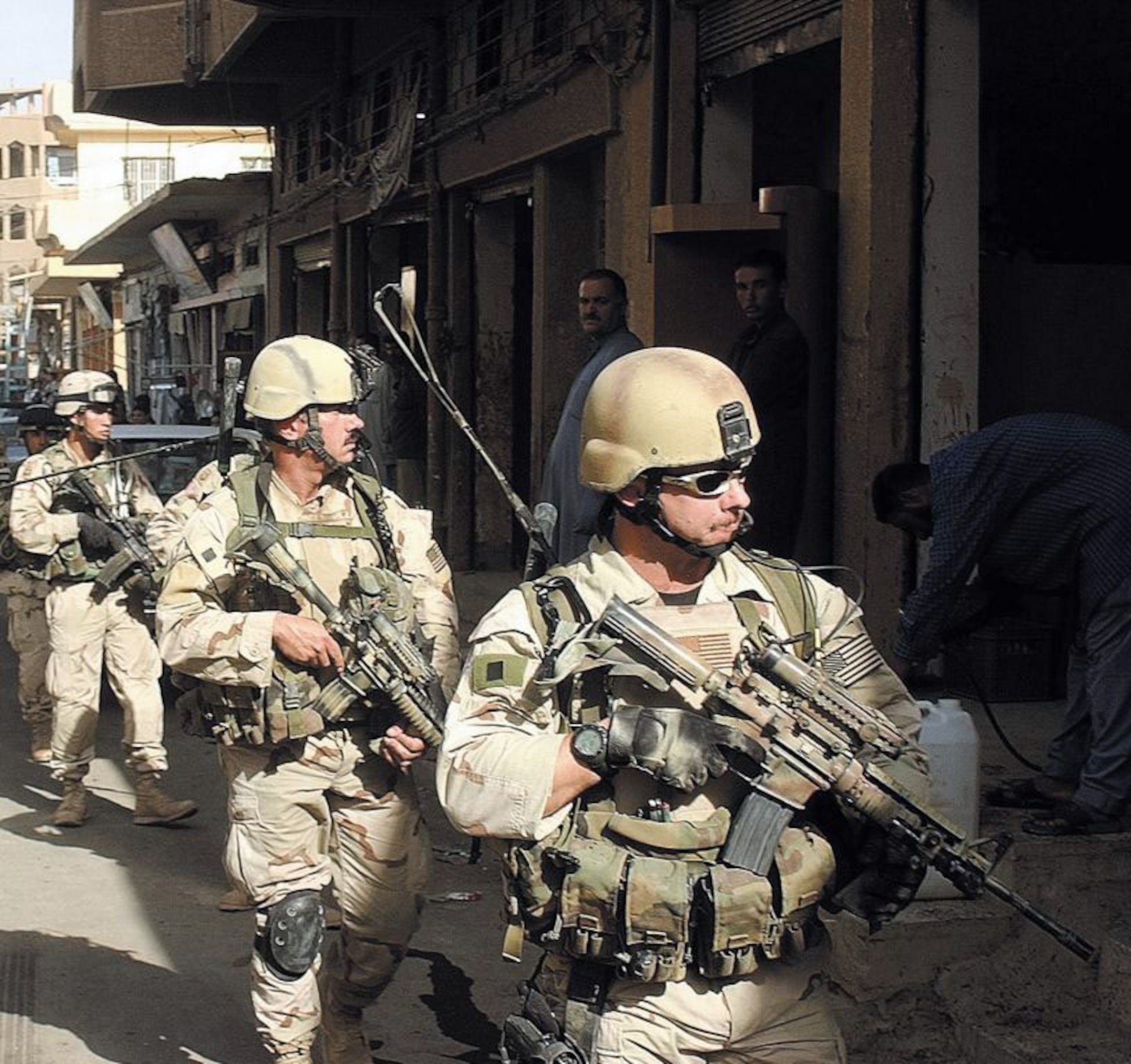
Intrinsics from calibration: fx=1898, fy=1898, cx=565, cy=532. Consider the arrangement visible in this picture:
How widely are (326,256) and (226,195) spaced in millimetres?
4514

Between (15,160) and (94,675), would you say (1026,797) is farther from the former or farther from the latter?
(15,160)

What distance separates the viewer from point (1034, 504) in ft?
18.9

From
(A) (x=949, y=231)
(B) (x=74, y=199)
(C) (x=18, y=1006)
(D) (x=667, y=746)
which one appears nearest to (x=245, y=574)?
(C) (x=18, y=1006)

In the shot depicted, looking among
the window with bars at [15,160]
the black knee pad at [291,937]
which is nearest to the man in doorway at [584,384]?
the black knee pad at [291,937]

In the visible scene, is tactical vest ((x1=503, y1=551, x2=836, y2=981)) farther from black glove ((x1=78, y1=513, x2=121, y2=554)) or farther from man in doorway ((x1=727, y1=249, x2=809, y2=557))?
black glove ((x1=78, y1=513, x2=121, y2=554))

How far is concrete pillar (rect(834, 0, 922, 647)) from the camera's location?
7.73 m

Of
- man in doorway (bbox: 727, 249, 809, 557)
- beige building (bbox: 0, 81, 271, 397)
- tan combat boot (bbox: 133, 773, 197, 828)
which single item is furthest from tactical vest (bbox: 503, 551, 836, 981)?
beige building (bbox: 0, 81, 271, 397)

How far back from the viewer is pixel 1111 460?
18.8 feet

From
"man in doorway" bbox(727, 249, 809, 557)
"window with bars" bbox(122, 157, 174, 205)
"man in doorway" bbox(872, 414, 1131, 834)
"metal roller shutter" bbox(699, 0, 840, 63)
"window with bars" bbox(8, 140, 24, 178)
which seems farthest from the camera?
"window with bars" bbox(8, 140, 24, 178)

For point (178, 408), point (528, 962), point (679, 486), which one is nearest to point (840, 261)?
point (528, 962)

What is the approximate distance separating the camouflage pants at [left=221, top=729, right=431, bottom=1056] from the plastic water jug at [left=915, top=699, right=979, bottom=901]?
58.1 inches

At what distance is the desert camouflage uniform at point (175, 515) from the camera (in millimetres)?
7359

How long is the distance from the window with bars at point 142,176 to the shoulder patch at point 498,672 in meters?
57.6

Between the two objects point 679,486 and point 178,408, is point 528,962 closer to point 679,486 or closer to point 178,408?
point 679,486
